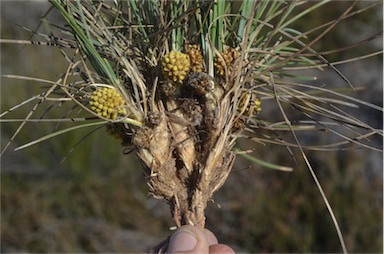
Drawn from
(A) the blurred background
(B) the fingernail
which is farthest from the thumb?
(A) the blurred background

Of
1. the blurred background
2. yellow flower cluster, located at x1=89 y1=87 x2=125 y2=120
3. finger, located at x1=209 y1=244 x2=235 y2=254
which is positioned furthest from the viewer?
the blurred background

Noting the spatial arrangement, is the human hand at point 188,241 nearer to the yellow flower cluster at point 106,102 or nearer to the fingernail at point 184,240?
the fingernail at point 184,240

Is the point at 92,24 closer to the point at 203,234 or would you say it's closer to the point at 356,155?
the point at 203,234

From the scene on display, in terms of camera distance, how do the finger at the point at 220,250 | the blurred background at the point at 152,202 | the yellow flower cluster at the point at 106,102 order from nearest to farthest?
the yellow flower cluster at the point at 106,102
the finger at the point at 220,250
the blurred background at the point at 152,202

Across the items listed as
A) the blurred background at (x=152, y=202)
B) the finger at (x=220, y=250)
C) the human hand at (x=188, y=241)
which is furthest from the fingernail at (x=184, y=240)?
the blurred background at (x=152, y=202)

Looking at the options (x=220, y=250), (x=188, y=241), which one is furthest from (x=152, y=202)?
(x=188, y=241)

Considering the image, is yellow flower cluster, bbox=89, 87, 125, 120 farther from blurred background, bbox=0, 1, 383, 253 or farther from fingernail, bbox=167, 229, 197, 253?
blurred background, bbox=0, 1, 383, 253
